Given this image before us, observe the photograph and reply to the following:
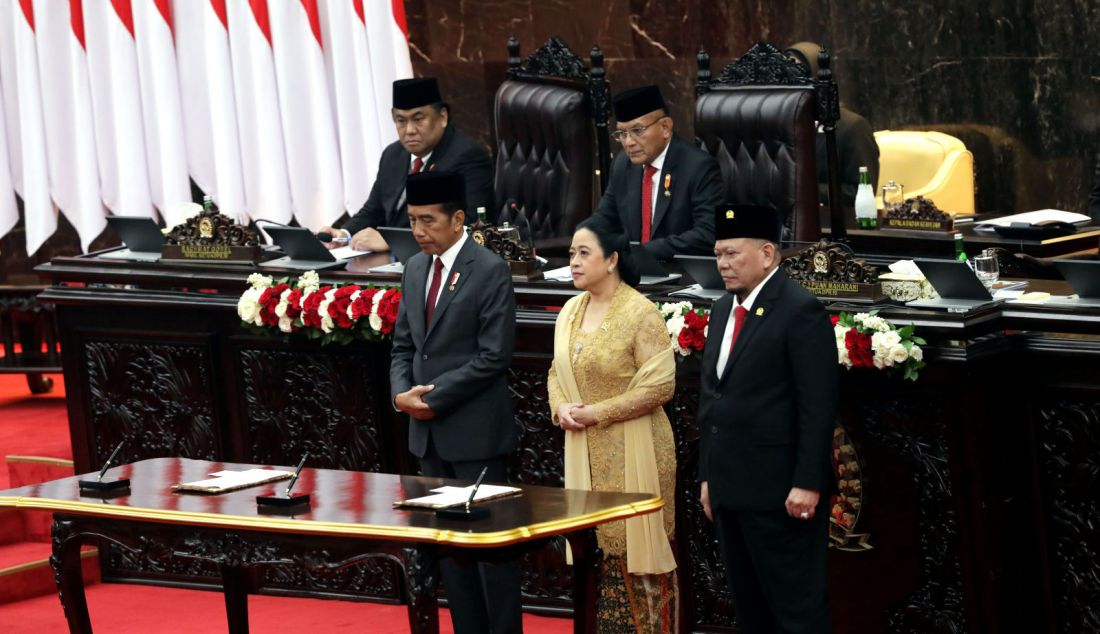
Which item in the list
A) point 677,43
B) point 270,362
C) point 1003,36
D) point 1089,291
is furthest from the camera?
point 677,43

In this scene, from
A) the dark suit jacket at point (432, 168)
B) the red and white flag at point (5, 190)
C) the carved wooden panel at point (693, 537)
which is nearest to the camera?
the carved wooden panel at point (693, 537)

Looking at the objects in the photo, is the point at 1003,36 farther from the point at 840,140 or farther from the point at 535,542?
the point at 535,542

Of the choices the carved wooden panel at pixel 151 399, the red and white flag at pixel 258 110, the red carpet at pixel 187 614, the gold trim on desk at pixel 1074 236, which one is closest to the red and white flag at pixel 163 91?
the red and white flag at pixel 258 110

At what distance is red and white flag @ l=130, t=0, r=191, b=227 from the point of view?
9125 mm

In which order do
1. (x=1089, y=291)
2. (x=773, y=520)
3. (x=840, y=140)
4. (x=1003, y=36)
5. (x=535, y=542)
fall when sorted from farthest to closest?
(x=1003, y=36) → (x=840, y=140) → (x=1089, y=291) → (x=773, y=520) → (x=535, y=542)

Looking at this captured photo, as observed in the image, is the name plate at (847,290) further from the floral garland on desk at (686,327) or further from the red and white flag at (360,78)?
the red and white flag at (360,78)

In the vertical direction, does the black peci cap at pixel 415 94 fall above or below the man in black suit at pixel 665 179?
above

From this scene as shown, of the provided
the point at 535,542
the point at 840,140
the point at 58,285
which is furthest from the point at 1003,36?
the point at 535,542

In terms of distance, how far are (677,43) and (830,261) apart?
A: 164 inches

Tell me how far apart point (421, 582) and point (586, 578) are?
0.49m

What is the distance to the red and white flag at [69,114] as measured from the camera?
935cm

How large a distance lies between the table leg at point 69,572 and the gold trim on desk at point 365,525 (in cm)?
16

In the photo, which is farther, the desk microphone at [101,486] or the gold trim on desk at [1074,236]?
the gold trim on desk at [1074,236]

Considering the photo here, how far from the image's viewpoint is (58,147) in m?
9.45
